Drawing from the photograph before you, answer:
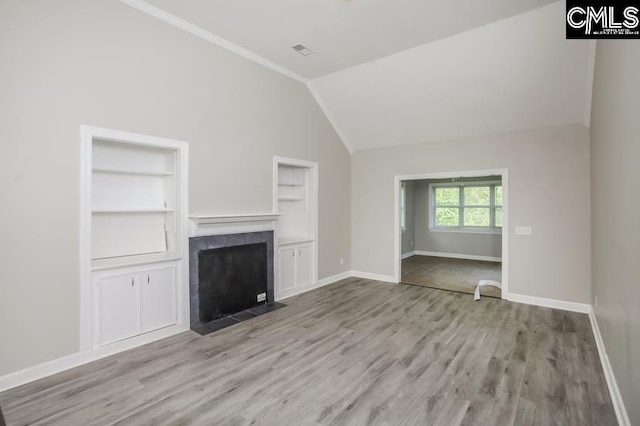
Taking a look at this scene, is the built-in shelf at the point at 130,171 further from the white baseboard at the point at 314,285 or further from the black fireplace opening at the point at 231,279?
the white baseboard at the point at 314,285

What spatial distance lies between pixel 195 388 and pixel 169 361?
2.04ft

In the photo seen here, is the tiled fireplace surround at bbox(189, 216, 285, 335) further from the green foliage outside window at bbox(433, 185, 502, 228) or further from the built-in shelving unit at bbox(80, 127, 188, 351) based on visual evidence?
the green foliage outside window at bbox(433, 185, 502, 228)

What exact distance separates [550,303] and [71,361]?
5.89 m

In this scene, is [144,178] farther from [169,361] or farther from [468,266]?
[468,266]

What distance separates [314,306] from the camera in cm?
458

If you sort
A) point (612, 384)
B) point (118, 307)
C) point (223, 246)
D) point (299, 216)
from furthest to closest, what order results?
point (299, 216) → point (223, 246) → point (118, 307) → point (612, 384)

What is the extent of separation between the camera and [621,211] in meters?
2.06

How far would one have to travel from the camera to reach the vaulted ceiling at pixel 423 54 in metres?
3.31

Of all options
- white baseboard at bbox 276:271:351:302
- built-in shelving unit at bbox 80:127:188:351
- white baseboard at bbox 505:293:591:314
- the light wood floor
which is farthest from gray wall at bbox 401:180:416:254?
built-in shelving unit at bbox 80:127:188:351

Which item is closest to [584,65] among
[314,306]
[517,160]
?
[517,160]

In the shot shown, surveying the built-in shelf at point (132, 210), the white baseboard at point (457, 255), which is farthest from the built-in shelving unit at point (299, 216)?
the white baseboard at point (457, 255)

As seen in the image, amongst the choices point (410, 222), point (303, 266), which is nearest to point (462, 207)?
point (410, 222)

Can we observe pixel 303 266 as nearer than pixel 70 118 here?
No

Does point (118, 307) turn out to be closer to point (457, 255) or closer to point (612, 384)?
point (612, 384)
